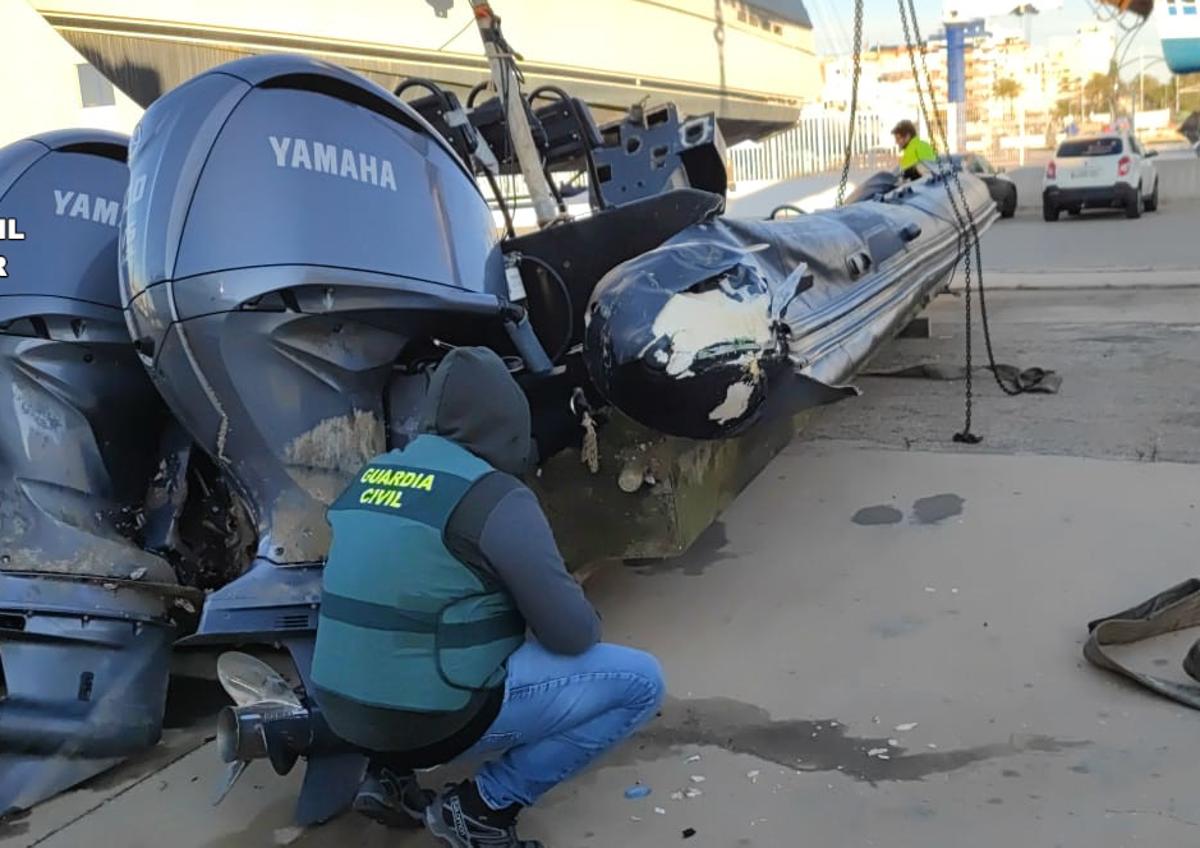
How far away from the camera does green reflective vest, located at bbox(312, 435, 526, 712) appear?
2.31m

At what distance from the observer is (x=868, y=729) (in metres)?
3.16

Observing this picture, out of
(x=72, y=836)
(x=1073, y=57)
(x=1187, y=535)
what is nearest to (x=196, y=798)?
(x=72, y=836)

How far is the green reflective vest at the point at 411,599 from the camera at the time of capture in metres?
2.31

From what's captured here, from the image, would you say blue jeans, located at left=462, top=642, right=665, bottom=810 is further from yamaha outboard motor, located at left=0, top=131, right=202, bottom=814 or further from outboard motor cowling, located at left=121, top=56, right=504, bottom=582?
yamaha outboard motor, located at left=0, top=131, right=202, bottom=814

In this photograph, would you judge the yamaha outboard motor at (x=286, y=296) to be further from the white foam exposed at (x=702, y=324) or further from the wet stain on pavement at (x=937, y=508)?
the wet stain on pavement at (x=937, y=508)

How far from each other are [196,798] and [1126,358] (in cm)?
667

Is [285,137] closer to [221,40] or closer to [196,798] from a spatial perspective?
[196,798]

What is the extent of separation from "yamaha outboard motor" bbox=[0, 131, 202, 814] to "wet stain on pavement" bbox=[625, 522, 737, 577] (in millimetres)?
1744

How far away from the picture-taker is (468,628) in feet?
7.80

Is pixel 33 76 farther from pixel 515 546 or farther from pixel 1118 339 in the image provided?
pixel 515 546

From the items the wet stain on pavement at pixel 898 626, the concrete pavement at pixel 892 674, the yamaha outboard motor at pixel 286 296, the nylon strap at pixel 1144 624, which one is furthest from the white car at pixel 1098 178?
the yamaha outboard motor at pixel 286 296

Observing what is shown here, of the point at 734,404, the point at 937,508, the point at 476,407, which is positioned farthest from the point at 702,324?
the point at 937,508

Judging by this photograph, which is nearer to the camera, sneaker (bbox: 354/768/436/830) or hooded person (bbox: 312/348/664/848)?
hooded person (bbox: 312/348/664/848)

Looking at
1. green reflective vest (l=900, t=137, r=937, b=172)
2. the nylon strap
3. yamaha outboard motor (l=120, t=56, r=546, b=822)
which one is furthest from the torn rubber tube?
green reflective vest (l=900, t=137, r=937, b=172)
